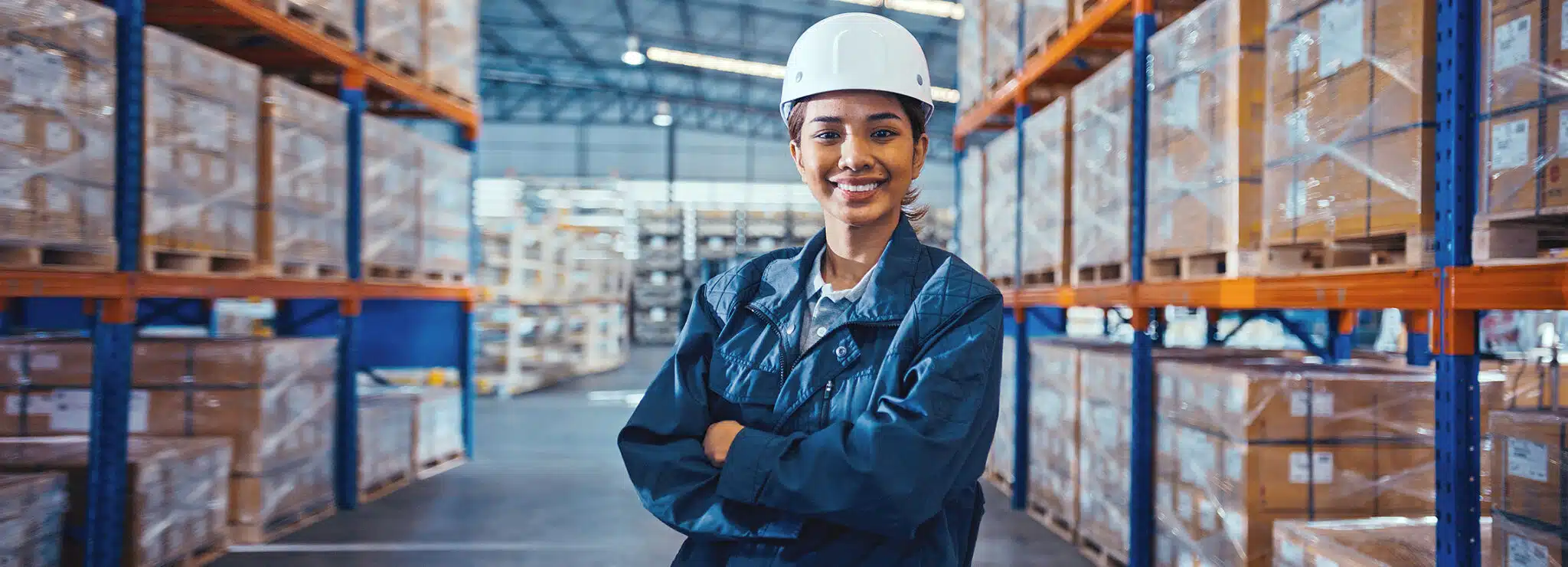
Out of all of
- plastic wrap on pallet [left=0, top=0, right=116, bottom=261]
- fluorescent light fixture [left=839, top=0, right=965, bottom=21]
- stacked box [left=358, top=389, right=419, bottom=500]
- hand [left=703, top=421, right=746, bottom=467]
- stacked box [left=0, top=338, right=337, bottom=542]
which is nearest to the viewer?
hand [left=703, top=421, right=746, bottom=467]

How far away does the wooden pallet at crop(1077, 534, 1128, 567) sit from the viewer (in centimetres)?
427

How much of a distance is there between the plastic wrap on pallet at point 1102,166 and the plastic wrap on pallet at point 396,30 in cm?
443

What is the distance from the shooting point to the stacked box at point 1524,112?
6.48ft

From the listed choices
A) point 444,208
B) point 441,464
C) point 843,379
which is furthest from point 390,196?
point 843,379

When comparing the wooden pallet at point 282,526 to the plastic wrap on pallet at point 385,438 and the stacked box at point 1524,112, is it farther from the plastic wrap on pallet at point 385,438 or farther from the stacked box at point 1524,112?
the stacked box at point 1524,112

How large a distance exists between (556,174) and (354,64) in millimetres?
21887

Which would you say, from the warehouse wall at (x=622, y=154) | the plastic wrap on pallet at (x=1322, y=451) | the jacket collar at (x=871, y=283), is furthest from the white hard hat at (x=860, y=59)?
the warehouse wall at (x=622, y=154)

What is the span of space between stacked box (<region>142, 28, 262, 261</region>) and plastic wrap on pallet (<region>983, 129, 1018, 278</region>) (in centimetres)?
450

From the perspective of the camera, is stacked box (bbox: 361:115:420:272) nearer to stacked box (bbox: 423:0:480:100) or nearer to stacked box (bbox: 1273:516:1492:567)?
stacked box (bbox: 423:0:480:100)

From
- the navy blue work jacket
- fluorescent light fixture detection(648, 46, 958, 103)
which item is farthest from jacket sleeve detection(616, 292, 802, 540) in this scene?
fluorescent light fixture detection(648, 46, 958, 103)

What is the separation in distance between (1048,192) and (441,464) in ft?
16.8

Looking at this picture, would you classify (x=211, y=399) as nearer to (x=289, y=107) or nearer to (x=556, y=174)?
(x=289, y=107)

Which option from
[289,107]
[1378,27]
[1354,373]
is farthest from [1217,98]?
[289,107]

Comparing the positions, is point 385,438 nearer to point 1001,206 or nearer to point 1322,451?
point 1001,206
